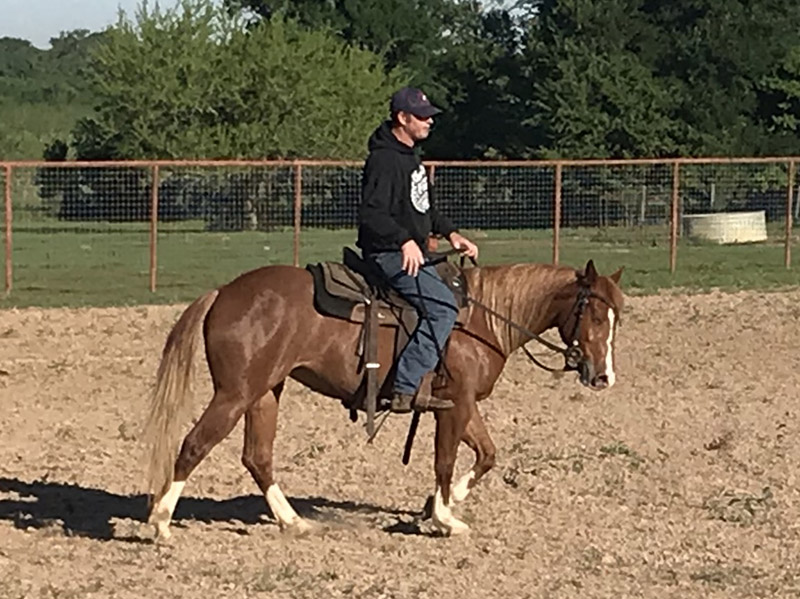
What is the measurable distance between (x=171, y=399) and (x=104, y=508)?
109cm

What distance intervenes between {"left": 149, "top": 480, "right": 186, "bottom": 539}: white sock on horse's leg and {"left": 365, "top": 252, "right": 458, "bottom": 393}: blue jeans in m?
1.22

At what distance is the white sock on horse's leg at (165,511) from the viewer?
779cm

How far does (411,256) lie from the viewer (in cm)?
759

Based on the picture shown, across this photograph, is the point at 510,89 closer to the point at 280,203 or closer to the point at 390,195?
the point at 280,203

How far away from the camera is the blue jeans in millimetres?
7859

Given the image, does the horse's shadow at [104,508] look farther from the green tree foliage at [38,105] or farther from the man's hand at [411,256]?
the green tree foliage at [38,105]

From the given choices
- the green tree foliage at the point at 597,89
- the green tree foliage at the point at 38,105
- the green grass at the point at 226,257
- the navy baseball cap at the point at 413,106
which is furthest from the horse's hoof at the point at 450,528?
the green tree foliage at the point at 38,105

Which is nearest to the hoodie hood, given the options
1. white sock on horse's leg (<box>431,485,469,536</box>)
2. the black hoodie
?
the black hoodie

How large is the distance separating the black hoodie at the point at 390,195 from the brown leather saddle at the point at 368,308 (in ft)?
0.79

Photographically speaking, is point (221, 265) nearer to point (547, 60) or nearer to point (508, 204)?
point (508, 204)

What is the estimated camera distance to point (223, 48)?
156ft

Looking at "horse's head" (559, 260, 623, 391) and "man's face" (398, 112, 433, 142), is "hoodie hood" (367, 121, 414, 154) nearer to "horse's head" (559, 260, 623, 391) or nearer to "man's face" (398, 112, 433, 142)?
"man's face" (398, 112, 433, 142)

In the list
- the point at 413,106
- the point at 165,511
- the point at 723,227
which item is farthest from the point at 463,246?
the point at 723,227

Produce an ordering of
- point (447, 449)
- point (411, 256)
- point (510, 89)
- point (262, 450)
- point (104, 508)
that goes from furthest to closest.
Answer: point (510, 89) < point (104, 508) < point (262, 450) < point (447, 449) < point (411, 256)
